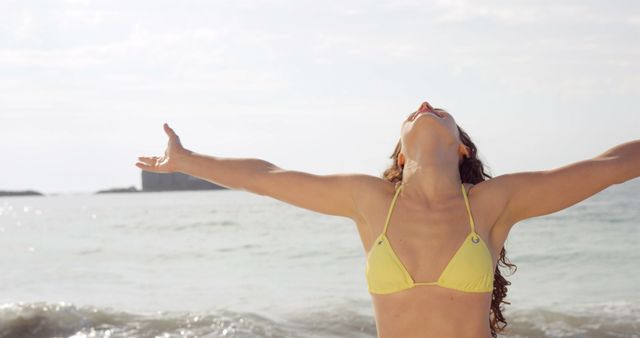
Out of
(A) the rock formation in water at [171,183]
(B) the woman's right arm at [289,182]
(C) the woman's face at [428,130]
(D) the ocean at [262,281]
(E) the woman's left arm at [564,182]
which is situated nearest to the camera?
(E) the woman's left arm at [564,182]

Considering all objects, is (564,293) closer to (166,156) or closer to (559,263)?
(559,263)

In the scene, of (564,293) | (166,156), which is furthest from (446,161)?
(564,293)

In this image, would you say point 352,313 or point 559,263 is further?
point 559,263

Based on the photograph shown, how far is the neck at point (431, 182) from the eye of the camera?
3.78 metres

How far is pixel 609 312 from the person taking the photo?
1112 centimetres

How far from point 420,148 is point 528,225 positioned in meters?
19.9

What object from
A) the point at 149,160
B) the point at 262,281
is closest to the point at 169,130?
the point at 149,160

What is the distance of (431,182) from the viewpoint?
12.5ft

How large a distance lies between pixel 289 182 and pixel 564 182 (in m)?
1.07

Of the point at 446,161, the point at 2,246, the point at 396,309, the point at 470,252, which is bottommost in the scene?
the point at 2,246

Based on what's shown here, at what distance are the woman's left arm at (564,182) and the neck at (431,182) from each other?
0.17 metres

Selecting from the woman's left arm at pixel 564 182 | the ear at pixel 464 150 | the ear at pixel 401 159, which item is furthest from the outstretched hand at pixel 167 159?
the woman's left arm at pixel 564 182

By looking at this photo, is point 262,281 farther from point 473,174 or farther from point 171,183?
point 171,183

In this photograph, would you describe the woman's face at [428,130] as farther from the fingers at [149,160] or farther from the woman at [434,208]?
the fingers at [149,160]
